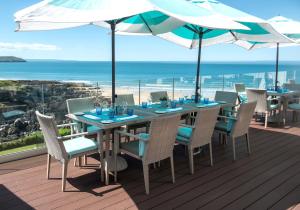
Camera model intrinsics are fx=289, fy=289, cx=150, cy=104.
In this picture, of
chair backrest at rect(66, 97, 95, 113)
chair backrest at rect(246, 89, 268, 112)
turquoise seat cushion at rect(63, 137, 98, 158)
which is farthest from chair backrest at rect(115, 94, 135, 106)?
chair backrest at rect(246, 89, 268, 112)

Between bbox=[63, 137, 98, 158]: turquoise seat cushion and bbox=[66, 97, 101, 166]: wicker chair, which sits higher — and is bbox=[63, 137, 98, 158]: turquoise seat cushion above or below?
below

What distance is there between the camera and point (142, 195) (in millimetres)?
3289

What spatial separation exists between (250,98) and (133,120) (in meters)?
4.08

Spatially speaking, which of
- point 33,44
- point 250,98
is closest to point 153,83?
point 250,98

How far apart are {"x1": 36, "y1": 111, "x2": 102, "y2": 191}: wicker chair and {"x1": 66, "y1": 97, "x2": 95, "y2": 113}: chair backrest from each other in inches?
32.9

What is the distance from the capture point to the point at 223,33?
596 centimetres

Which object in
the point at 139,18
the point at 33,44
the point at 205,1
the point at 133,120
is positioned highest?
the point at 33,44

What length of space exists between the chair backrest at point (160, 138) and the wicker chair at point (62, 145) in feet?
2.23

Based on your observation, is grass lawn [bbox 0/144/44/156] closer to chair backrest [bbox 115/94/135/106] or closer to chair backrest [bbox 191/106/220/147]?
chair backrest [bbox 115/94/135/106]

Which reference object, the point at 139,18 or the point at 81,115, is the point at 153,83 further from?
the point at 81,115

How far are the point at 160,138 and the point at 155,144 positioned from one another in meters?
0.09

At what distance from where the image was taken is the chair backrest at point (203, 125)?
3852 mm

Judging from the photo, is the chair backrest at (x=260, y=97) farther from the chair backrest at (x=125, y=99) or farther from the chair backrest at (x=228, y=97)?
the chair backrest at (x=125, y=99)

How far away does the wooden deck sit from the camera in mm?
3100
